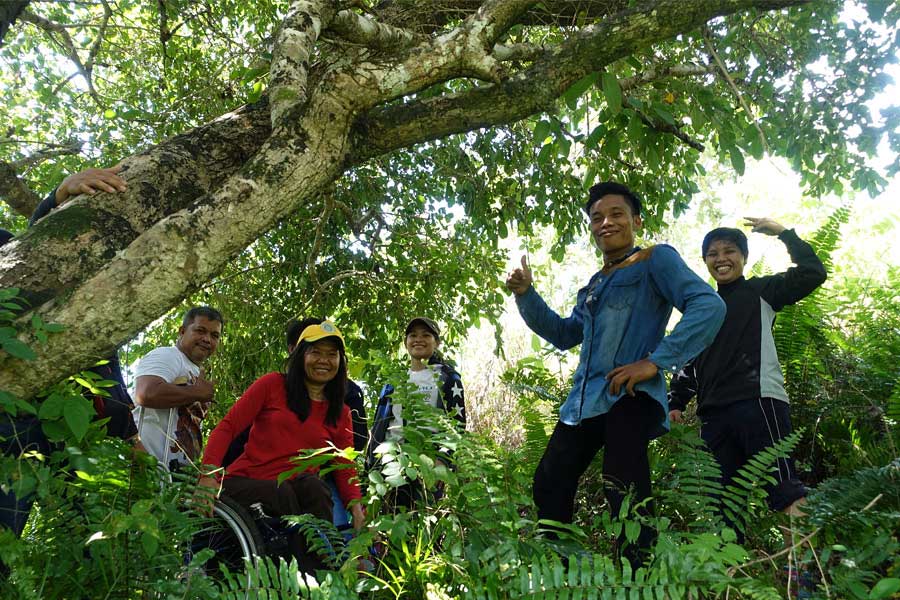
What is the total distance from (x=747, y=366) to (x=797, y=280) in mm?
602

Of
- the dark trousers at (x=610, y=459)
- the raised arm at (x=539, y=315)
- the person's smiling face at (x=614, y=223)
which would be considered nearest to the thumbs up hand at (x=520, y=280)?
the raised arm at (x=539, y=315)

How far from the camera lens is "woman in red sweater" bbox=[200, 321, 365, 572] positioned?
3988 millimetres

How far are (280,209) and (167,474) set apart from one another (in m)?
1.17

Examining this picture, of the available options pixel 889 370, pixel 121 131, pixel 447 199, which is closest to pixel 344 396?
pixel 447 199

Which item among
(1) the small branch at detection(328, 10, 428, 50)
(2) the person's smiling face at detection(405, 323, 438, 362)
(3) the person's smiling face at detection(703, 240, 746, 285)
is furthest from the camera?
(2) the person's smiling face at detection(405, 323, 438, 362)

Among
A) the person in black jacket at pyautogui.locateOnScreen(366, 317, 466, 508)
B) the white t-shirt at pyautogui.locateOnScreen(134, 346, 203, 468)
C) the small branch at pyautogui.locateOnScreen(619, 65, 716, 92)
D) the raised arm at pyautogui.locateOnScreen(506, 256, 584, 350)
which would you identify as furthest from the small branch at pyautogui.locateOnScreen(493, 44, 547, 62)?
the white t-shirt at pyautogui.locateOnScreen(134, 346, 203, 468)

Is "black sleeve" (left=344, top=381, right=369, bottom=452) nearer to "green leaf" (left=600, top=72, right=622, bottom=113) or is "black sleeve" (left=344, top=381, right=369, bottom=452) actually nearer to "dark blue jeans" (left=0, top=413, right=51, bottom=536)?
"dark blue jeans" (left=0, top=413, right=51, bottom=536)

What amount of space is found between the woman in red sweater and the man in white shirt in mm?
369

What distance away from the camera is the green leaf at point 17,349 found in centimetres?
221

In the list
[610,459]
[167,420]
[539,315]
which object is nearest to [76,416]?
[610,459]

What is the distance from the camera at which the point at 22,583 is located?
2234mm

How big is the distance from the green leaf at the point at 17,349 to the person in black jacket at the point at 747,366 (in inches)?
129

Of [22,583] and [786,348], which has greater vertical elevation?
[786,348]

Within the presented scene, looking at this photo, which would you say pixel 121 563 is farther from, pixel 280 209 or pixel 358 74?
pixel 358 74
